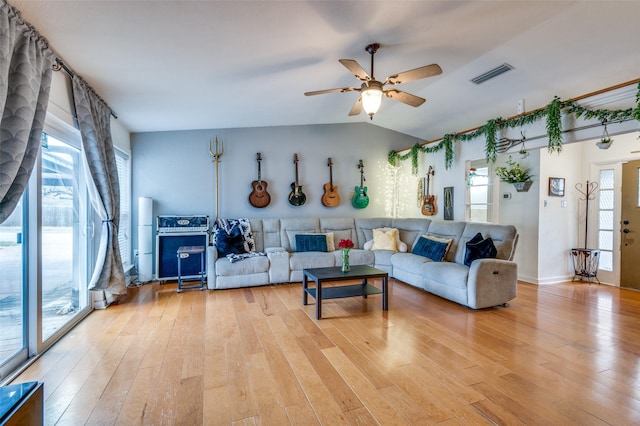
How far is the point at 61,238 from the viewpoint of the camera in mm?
2980

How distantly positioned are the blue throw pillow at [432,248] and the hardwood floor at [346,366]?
0.83 meters

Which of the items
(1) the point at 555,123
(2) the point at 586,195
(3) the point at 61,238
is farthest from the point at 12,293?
(2) the point at 586,195

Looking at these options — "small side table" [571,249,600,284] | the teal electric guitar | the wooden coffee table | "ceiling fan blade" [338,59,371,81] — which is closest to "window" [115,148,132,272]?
the wooden coffee table

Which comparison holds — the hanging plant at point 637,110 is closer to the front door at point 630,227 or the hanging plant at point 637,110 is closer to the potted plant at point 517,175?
the potted plant at point 517,175

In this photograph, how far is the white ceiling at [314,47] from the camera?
223 cm

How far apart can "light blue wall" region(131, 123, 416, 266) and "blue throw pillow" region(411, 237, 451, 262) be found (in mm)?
1568

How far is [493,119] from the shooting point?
4461mm

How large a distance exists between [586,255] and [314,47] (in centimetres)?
517

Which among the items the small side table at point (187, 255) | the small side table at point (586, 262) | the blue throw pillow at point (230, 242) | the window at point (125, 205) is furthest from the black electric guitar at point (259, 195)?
the small side table at point (586, 262)

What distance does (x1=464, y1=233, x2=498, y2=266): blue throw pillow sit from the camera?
148 inches

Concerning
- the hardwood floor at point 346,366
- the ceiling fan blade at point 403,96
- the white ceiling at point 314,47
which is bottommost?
the hardwood floor at point 346,366

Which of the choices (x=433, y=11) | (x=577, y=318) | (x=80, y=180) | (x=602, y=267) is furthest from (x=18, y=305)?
(x=602, y=267)

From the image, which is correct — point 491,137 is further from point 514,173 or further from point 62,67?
point 62,67

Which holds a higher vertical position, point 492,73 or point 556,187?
point 492,73
